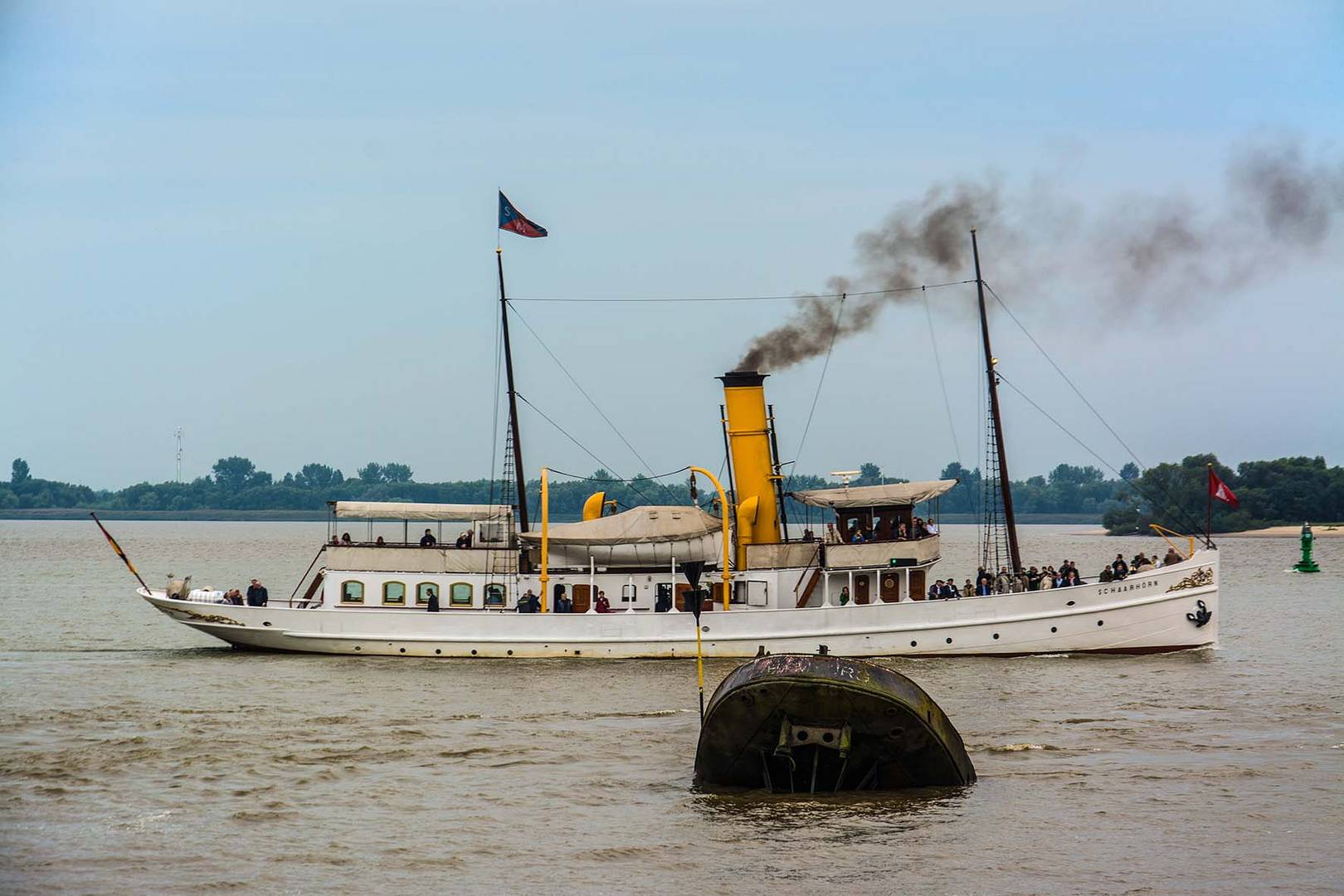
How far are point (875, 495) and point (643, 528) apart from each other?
23.5 ft

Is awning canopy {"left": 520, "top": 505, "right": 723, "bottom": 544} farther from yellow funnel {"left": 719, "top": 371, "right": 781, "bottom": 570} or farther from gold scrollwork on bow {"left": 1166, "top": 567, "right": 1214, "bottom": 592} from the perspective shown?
gold scrollwork on bow {"left": 1166, "top": 567, "right": 1214, "bottom": 592}

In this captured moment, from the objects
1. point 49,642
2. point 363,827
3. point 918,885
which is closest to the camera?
point 918,885

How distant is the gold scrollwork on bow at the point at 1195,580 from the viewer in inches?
1642

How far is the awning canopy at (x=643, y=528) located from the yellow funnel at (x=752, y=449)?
2.52 m

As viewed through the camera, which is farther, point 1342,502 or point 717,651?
point 1342,502

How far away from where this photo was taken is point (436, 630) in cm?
4150

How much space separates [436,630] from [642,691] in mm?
9127

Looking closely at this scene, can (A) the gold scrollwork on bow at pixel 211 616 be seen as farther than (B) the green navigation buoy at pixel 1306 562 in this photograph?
No

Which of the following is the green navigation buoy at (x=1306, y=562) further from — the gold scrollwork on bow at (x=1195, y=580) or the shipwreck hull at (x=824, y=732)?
the shipwreck hull at (x=824, y=732)

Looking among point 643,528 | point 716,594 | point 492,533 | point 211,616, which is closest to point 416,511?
point 492,533

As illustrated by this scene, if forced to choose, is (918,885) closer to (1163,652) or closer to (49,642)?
(1163,652)

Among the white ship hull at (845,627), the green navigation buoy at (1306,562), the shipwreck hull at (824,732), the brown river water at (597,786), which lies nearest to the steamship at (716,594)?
the white ship hull at (845,627)

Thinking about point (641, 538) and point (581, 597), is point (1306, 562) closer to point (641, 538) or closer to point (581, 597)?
point (641, 538)

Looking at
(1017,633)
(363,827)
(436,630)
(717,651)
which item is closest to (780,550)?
(717,651)
